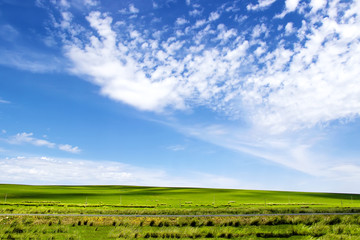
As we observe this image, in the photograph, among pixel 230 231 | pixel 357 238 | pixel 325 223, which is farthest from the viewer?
pixel 325 223

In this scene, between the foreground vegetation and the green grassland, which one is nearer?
the foreground vegetation

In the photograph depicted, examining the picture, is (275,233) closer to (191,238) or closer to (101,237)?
(191,238)

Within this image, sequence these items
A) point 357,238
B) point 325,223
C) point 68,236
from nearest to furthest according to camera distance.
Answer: point 357,238 → point 68,236 → point 325,223

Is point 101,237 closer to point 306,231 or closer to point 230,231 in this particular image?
point 230,231

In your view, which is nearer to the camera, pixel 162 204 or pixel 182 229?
pixel 182 229

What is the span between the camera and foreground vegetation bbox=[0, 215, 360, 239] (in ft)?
58.5

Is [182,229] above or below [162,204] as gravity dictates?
above

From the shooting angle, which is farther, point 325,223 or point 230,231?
point 325,223

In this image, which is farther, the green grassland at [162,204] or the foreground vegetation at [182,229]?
the green grassland at [162,204]

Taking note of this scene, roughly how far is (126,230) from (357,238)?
44.8 feet

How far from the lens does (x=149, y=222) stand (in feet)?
76.0

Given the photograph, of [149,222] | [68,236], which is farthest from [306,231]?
[68,236]

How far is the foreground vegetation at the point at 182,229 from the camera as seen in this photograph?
58.5 ft

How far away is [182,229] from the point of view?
19.5m
